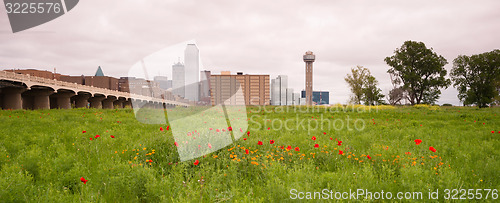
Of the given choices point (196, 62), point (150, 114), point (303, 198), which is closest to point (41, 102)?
point (150, 114)

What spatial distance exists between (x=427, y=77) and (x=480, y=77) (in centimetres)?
1081

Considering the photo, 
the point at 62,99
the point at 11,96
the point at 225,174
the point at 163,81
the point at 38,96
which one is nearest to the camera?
the point at 225,174

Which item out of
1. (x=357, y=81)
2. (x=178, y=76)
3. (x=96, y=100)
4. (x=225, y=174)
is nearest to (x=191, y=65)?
(x=178, y=76)

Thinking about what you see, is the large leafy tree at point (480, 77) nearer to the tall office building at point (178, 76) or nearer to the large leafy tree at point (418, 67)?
the large leafy tree at point (418, 67)

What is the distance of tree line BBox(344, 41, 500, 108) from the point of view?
41.9 meters

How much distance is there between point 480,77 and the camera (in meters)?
46.5

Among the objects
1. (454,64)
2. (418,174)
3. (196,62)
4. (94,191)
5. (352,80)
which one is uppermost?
(454,64)

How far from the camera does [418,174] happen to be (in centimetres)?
410

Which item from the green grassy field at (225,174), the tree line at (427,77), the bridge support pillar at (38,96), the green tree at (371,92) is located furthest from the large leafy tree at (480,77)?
the bridge support pillar at (38,96)

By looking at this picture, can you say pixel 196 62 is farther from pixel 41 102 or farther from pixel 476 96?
pixel 476 96

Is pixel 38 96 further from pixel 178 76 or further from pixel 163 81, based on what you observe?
pixel 178 76

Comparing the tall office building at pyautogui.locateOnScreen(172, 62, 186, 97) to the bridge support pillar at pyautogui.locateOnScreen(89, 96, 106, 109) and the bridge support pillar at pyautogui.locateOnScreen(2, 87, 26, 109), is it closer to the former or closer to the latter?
the bridge support pillar at pyautogui.locateOnScreen(2, 87, 26, 109)

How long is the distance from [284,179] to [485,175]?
3920mm

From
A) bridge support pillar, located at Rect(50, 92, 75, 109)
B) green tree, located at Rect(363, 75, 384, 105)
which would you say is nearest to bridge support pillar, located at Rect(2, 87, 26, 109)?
bridge support pillar, located at Rect(50, 92, 75, 109)
